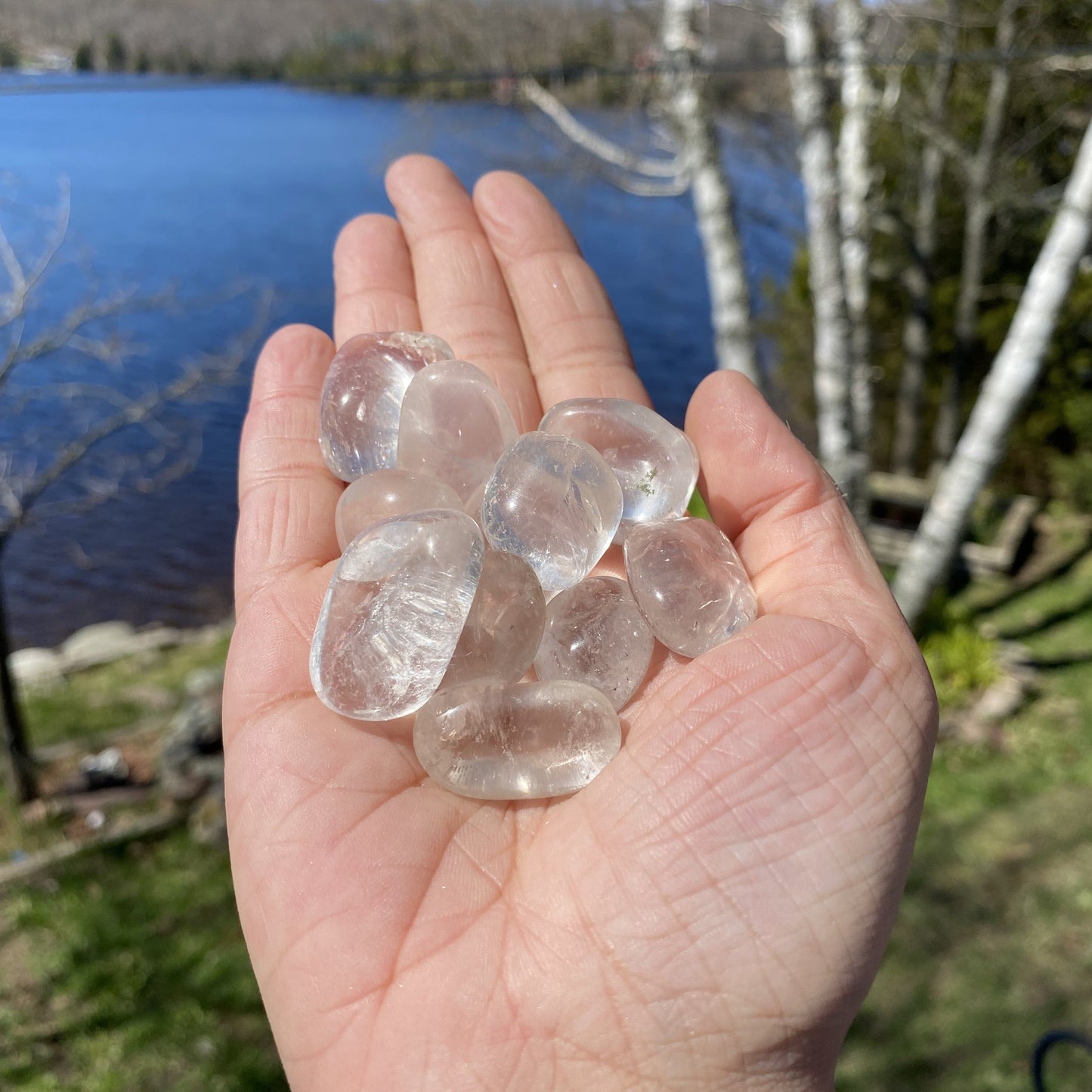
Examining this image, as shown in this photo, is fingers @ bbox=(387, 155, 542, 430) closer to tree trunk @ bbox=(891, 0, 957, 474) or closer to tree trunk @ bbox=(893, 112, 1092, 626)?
tree trunk @ bbox=(893, 112, 1092, 626)

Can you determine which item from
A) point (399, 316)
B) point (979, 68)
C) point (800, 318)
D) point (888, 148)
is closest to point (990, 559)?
point (800, 318)

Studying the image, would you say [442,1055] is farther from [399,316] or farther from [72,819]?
[72,819]

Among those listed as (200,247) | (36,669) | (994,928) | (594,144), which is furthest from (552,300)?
(200,247)

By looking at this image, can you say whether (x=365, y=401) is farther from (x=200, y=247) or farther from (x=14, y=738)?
→ (x=200, y=247)

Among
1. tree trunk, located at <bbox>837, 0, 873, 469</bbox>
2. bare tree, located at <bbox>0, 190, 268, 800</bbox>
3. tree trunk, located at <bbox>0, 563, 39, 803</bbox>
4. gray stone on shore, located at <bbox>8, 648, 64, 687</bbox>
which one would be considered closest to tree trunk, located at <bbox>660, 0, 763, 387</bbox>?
tree trunk, located at <bbox>837, 0, 873, 469</bbox>

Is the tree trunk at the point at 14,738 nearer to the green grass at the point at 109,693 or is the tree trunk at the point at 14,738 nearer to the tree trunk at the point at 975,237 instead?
the green grass at the point at 109,693

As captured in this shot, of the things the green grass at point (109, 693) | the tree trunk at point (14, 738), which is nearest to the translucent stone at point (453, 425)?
the tree trunk at point (14, 738)

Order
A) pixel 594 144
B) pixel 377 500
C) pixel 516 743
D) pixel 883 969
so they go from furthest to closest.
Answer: pixel 594 144
pixel 883 969
pixel 377 500
pixel 516 743
